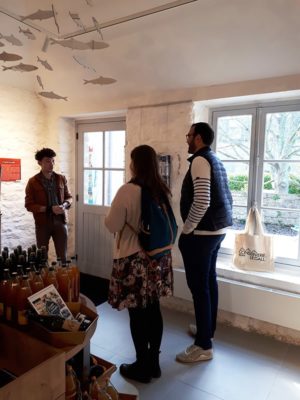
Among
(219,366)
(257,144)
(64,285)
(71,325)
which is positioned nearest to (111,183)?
(257,144)

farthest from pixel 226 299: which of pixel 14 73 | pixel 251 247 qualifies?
pixel 14 73

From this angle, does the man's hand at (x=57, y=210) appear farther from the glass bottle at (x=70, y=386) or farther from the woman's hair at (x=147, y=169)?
the glass bottle at (x=70, y=386)

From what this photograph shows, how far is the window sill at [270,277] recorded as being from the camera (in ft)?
8.50

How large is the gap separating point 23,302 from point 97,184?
9.03 feet

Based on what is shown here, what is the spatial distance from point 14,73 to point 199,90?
2029mm

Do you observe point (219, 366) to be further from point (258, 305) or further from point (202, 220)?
point (202, 220)

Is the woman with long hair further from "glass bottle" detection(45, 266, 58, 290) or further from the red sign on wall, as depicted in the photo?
the red sign on wall

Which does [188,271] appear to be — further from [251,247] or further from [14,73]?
[14,73]

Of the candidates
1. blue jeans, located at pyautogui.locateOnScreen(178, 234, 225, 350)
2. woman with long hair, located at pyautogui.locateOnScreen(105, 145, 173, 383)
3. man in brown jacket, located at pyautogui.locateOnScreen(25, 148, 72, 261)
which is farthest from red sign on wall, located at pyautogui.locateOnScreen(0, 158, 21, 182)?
blue jeans, located at pyautogui.locateOnScreen(178, 234, 225, 350)

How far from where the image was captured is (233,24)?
215cm

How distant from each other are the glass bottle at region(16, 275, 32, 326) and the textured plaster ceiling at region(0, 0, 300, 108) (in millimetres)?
1281

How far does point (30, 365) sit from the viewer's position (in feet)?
4.00

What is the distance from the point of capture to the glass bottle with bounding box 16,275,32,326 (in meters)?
1.29

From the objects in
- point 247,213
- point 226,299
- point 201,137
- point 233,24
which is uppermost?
point 233,24
